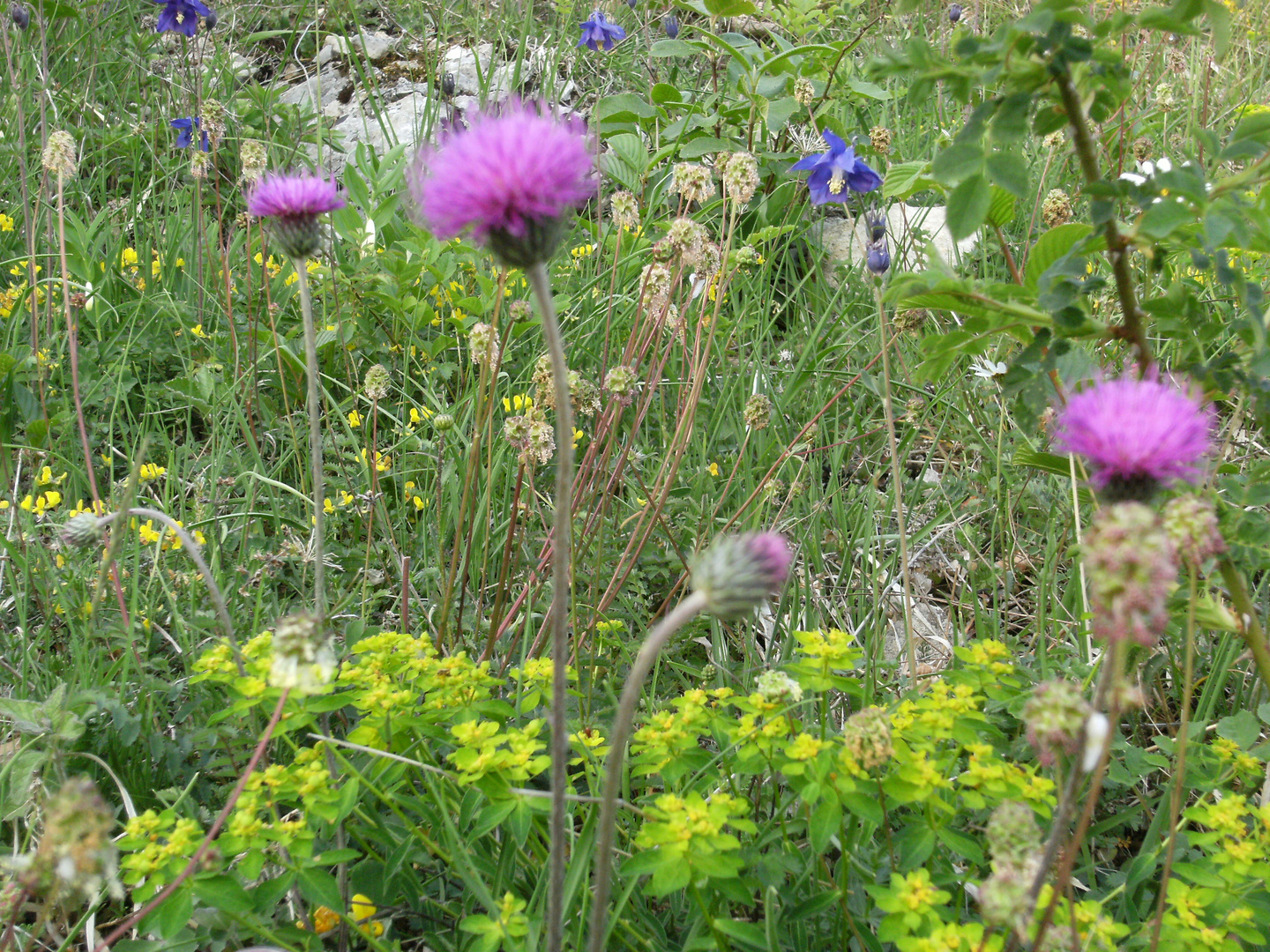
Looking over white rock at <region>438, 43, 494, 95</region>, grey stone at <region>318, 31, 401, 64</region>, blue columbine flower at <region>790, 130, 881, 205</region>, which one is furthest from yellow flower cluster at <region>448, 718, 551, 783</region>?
grey stone at <region>318, 31, 401, 64</region>

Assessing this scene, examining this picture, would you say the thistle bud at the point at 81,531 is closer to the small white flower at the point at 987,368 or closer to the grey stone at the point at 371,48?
the small white flower at the point at 987,368

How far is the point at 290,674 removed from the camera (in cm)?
103

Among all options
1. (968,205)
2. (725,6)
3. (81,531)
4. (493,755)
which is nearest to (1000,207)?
(968,205)

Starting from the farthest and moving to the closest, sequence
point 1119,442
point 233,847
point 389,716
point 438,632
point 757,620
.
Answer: point 757,620
point 438,632
point 389,716
point 233,847
point 1119,442

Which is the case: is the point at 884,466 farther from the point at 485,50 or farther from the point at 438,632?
the point at 485,50

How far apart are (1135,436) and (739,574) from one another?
401 mm

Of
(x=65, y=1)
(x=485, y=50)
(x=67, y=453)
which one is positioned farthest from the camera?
(x=485, y=50)

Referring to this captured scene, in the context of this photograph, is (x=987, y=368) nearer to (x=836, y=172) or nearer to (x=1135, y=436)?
(x=836, y=172)

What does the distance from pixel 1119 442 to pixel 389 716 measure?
41.3 inches

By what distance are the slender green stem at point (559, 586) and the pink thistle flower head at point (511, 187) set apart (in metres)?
0.03

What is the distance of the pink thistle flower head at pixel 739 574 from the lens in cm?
84

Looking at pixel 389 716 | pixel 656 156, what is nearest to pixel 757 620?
pixel 389 716

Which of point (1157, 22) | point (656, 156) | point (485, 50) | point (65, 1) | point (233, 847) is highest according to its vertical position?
point (485, 50)

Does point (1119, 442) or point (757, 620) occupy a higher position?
point (1119, 442)
